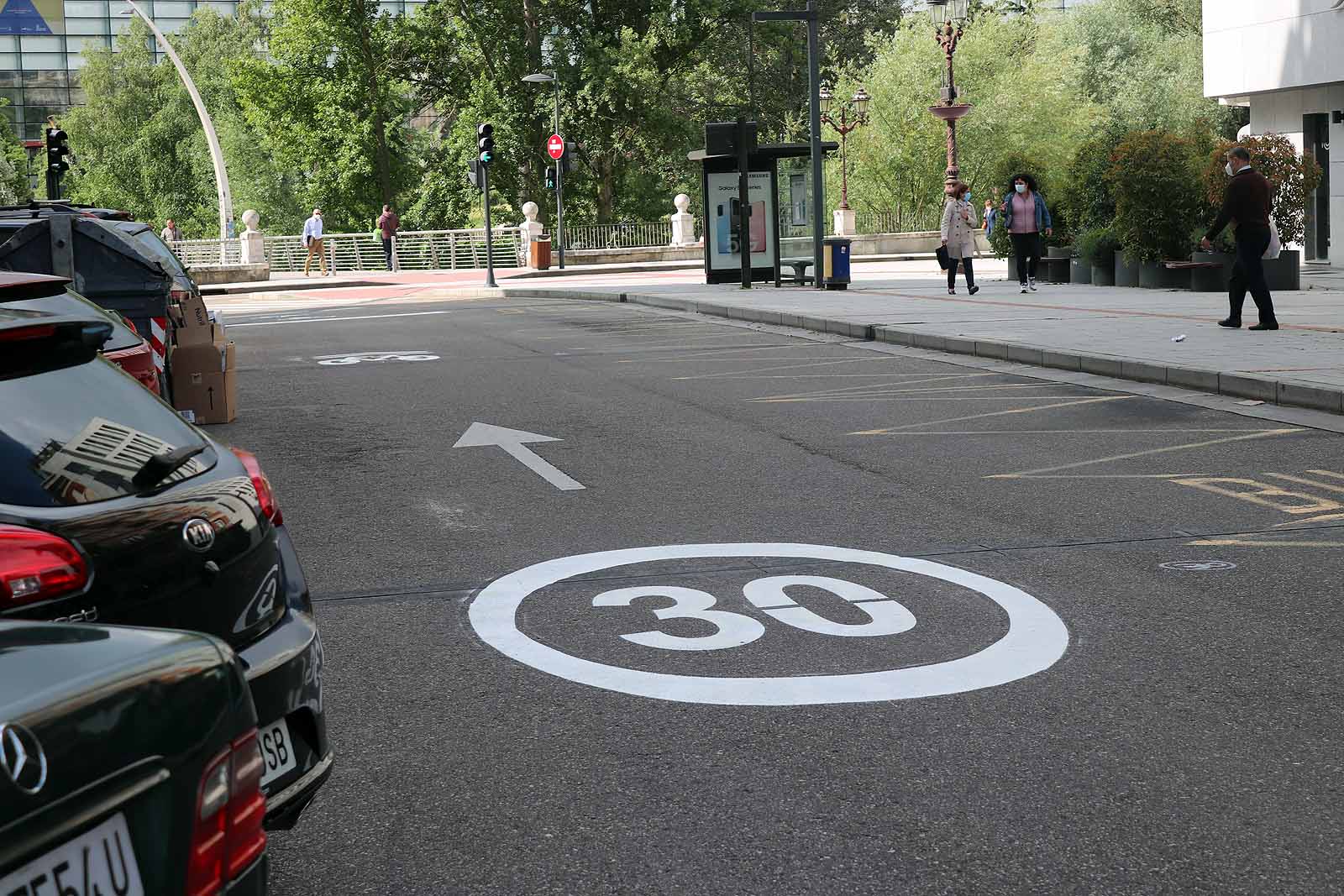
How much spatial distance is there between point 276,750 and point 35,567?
698 millimetres

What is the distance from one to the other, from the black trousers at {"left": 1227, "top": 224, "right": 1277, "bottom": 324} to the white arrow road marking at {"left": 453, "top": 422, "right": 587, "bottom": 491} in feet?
27.5

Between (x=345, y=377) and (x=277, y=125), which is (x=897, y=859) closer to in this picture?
(x=345, y=377)

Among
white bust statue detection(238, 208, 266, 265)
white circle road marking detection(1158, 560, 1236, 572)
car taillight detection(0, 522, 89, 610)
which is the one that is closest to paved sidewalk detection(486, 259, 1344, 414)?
white circle road marking detection(1158, 560, 1236, 572)

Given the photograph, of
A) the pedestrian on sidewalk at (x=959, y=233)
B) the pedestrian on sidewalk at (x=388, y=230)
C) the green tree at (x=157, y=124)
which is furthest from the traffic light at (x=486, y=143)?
the green tree at (x=157, y=124)

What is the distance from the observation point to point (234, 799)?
2275mm

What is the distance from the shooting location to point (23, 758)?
6.14ft

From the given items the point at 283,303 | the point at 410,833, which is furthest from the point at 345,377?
the point at 283,303

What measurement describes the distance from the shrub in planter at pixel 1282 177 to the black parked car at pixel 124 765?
2284cm

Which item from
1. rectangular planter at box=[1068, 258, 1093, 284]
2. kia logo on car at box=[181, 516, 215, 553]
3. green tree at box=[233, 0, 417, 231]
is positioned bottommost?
kia logo on car at box=[181, 516, 215, 553]

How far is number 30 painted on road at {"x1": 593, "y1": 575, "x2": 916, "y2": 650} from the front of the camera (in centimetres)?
557

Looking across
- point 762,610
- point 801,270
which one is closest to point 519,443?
point 762,610

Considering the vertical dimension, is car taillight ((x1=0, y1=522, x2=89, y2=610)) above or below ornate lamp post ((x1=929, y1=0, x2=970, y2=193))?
below

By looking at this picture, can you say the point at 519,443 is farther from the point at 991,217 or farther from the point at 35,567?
the point at 991,217

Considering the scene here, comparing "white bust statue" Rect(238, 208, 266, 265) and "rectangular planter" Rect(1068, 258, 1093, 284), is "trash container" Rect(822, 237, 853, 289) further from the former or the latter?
"white bust statue" Rect(238, 208, 266, 265)
